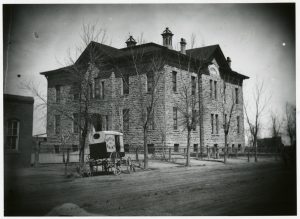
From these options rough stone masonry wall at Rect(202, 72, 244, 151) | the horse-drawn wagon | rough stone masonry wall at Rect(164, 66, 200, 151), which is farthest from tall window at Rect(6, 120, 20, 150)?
rough stone masonry wall at Rect(202, 72, 244, 151)

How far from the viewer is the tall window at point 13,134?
13930mm

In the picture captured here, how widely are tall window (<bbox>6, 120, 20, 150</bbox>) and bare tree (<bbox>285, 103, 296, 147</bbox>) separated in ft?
34.7

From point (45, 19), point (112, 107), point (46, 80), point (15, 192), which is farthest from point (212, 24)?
point (112, 107)

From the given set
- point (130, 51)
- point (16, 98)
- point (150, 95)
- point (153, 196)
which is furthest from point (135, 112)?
point (153, 196)

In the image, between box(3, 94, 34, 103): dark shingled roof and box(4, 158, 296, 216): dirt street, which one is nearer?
box(4, 158, 296, 216): dirt street

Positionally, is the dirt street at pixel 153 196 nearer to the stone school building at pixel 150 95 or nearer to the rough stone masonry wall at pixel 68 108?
the rough stone masonry wall at pixel 68 108

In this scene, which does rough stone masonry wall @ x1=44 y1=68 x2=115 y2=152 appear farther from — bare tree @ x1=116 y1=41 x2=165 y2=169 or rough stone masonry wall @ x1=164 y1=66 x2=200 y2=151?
rough stone masonry wall @ x1=164 y1=66 x2=200 y2=151

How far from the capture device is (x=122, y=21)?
11672mm

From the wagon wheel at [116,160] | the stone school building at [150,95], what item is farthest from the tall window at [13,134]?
the wagon wheel at [116,160]

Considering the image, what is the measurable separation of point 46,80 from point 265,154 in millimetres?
15421

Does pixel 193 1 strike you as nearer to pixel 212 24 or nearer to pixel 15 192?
pixel 212 24

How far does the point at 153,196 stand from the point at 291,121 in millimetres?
5268

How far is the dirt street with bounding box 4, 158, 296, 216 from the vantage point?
29.6 feet

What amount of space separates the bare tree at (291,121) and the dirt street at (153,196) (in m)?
1.21
